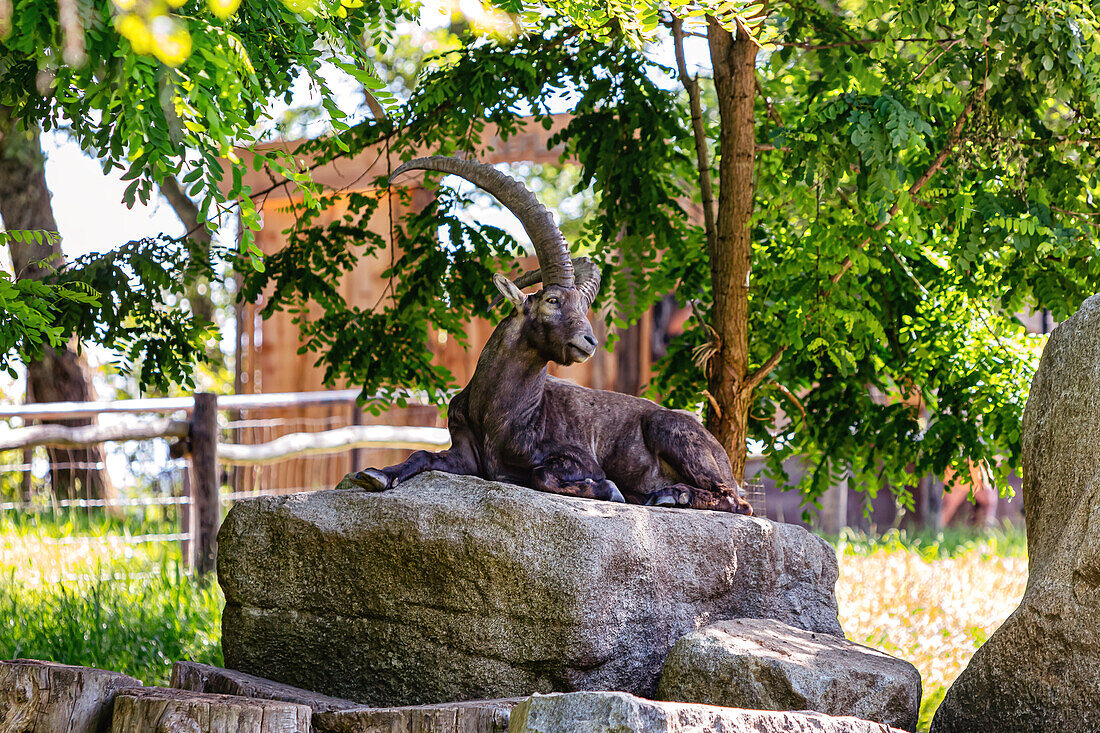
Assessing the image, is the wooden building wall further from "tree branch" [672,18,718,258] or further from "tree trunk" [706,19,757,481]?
"tree trunk" [706,19,757,481]

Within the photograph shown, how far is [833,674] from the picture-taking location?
133 inches

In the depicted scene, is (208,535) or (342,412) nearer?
(208,535)

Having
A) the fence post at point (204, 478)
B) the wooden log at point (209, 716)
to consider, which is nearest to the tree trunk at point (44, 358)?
the fence post at point (204, 478)

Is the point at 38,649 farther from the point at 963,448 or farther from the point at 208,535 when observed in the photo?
the point at 963,448

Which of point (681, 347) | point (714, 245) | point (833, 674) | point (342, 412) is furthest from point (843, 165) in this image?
point (342, 412)

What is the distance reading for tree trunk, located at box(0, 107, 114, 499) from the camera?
904 centimetres

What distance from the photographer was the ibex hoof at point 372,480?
3.93 metres

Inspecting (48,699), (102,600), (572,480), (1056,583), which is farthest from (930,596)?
(48,699)

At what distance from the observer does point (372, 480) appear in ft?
12.9

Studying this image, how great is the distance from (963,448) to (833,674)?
303cm

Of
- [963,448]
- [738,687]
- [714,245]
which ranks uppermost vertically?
[714,245]

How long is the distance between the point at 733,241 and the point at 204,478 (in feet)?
12.8

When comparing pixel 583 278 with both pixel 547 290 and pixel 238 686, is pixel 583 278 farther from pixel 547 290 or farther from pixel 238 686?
pixel 238 686

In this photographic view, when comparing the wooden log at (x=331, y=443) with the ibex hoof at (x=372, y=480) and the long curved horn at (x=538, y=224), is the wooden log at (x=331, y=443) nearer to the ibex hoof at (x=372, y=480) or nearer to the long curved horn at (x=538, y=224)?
the ibex hoof at (x=372, y=480)
